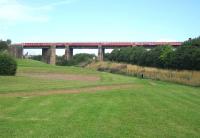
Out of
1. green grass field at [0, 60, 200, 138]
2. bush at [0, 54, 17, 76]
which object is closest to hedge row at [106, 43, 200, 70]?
bush at [0, 54, 17, 76]

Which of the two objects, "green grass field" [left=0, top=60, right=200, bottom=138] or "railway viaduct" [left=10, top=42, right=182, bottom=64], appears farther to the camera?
"railway viaduct" [left=10, top=42, right=182, bottom=64]

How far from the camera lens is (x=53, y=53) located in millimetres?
122625

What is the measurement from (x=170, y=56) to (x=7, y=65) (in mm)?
32774

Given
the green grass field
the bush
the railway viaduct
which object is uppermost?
the railway viaduct

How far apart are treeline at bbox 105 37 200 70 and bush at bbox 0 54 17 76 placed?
88.9ft

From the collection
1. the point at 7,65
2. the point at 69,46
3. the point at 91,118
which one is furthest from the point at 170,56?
the point at 69,46

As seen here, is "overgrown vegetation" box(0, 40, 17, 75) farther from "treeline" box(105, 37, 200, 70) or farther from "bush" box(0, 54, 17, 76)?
"treeline" box(105, 37, 200, 70)

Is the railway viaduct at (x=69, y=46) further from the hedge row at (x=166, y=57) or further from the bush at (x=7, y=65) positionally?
the bush at (x=7, y=65)

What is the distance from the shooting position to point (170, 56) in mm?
68125

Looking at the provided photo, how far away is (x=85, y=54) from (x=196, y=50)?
102 metres

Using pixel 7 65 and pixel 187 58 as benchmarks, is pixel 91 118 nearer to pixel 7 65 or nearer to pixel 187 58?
pixel 7 65

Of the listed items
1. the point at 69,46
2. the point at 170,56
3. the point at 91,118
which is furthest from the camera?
the point at 69,46

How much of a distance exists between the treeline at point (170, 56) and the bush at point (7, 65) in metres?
27.1

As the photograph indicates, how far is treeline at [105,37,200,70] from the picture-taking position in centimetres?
6012
